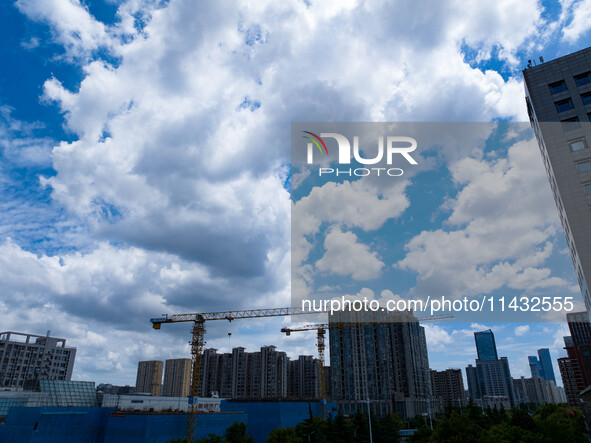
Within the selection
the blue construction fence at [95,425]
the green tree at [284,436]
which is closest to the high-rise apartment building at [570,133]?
the green tree at [284,436]

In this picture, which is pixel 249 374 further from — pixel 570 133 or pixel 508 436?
pixel 570 133

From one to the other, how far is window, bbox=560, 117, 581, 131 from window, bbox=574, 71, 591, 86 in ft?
15.3

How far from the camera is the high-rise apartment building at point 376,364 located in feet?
485

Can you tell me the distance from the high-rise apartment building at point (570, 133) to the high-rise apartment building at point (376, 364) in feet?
381

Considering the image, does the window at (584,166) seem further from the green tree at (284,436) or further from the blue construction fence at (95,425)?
the blue construction fence at (95,425)

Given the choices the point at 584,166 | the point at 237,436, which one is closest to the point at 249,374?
the point at 237,436

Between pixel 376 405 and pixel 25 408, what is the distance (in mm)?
115988

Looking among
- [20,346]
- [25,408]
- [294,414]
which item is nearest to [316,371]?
[294,414]

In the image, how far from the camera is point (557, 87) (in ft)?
145

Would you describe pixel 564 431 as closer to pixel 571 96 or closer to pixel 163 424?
pixel 571 96

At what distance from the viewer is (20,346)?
433ft

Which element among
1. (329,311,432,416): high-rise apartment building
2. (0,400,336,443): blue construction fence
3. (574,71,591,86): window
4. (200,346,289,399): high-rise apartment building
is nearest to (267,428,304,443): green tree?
(0,400,336,443): blue construction fence

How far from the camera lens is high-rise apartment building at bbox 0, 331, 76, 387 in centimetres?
12862

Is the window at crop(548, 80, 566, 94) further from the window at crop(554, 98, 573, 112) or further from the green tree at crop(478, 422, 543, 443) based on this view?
the green tree at crop(478, 422, 543, 443)
